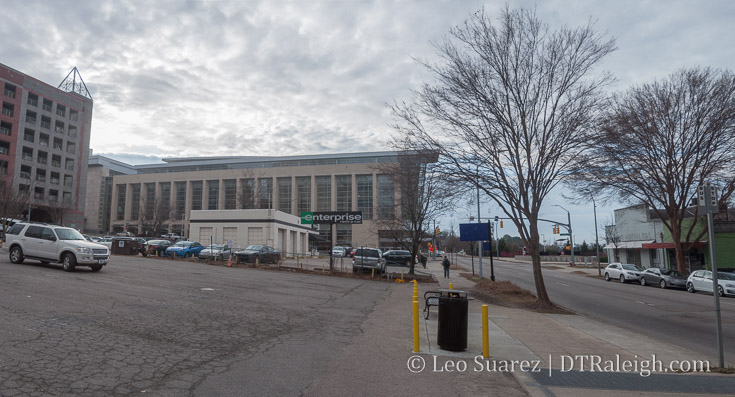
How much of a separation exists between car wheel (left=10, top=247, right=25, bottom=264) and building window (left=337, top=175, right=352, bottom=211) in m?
70.4

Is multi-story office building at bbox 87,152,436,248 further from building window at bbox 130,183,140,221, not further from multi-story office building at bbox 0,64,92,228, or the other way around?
multi-story office building at bbox 0,64,92,228

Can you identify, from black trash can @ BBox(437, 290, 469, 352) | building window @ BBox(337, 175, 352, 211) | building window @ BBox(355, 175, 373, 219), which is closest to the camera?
black trash can @ BBox(437, 290, 469, 352)

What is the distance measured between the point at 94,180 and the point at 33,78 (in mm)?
37554

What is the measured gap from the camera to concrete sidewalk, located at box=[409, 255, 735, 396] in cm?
610

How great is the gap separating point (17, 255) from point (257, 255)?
14152mm

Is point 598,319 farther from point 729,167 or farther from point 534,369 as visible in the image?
point 729,167

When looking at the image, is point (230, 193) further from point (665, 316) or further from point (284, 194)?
point (665, 316)

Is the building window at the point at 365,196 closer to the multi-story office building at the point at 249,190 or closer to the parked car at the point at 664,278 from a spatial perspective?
the multi-story office building at the point at 249,190

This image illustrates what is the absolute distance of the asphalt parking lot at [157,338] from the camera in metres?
5.39

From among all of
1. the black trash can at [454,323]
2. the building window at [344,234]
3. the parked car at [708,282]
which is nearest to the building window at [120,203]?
the building window at [344,234]

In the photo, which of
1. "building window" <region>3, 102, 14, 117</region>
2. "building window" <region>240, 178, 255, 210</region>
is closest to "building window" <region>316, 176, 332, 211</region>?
"building window" <region>240, 178, 255, 210</region>

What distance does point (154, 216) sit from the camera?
79812 millimetres

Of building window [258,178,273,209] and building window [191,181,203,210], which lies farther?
building window [191,181,203,210]

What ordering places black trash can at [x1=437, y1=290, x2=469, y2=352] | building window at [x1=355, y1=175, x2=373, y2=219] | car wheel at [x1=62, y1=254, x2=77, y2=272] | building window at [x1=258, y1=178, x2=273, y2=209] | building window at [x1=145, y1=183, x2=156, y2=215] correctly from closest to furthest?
black trash can at [x1=437, y1=290, x2=469, y2=352]
car wheel at [x1=62, y1=254, x2=77, y2=272]
building window at [x1=145, y1=183, x2=156, y2=215]
building window at [x1=355, y1=175, x2=373, y2=219]
building window at [x1=258, y1=178, x2=273, y2=209]
